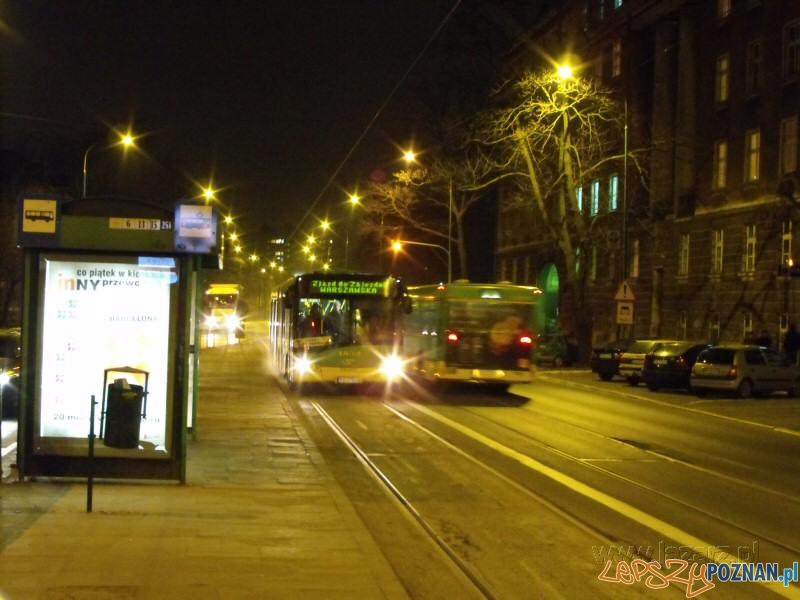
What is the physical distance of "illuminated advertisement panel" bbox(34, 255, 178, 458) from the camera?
35.4 ft

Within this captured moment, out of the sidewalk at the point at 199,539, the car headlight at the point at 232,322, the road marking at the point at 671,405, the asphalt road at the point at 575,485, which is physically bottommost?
the road marking at the point at 671,405

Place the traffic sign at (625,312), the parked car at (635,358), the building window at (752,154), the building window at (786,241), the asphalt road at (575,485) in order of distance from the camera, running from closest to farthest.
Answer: the asphalt road at (575,485) → the parked car at (635,358) → the traffic sign at (625,312) → the building window at (786,241) → the building window at (752,154)

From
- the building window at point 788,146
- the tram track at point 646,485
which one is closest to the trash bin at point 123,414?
the tram track at point 646,485

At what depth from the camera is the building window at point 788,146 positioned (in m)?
36.8

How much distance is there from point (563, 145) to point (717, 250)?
26.3 feet

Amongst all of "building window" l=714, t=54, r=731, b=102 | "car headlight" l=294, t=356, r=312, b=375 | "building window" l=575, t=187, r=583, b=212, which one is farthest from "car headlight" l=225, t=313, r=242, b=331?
"car headlight" l=294, t=356, r=312, b=375

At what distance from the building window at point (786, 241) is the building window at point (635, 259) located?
1241 cm

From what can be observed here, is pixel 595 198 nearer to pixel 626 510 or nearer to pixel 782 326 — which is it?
pixel 782 326

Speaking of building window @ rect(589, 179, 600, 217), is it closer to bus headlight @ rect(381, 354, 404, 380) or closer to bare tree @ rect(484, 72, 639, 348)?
bare tree @ rect(484, 72, 639, 348)

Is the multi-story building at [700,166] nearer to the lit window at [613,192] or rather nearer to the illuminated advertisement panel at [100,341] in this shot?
the lit window at [613,192]

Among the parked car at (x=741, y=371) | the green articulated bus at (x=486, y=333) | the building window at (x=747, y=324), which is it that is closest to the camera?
the green articulated bus at (x=486, y=333)

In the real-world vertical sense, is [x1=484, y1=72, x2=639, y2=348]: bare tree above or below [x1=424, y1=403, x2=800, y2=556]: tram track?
above

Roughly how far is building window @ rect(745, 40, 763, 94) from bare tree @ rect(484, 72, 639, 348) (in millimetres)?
4928

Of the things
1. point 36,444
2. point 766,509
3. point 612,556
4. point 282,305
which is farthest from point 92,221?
point 282,305
